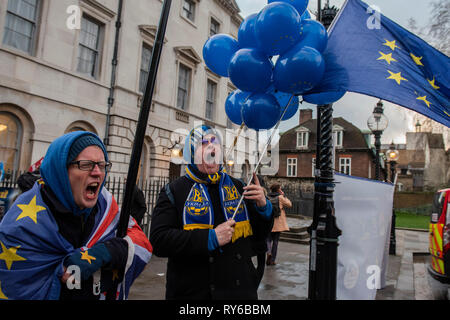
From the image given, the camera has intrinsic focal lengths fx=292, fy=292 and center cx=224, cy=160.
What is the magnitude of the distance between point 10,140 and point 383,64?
11155mm

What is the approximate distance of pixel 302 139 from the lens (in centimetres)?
3697

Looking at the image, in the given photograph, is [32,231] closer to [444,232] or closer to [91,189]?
[91,189]

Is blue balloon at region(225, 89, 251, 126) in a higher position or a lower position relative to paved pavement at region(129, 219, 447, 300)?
higher

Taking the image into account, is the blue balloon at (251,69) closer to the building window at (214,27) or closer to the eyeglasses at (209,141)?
the eyeglasses at (209,141)

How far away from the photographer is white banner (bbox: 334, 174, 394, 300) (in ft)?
11.3

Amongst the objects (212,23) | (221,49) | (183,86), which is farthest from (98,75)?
(221,49)

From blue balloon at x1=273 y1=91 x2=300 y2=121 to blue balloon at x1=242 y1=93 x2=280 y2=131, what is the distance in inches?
14.4

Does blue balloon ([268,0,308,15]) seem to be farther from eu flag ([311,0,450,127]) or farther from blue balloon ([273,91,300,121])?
blue balloon ([273,91,300,121])

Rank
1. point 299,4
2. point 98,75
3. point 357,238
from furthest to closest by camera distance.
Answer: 1. point 98,75
2. point 357,238
3. point 299,4

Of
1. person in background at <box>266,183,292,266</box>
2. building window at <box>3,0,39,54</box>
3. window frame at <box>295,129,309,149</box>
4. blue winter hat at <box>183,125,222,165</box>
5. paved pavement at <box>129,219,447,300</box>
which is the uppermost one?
window frame at <box>295,129,309,149</box>

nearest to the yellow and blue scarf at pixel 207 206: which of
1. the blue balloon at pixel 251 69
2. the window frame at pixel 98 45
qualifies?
the blue balloon at pixel 251 69

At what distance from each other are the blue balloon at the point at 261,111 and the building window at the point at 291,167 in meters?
34.8

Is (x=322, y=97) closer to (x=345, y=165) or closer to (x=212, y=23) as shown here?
(x=212, y=23)

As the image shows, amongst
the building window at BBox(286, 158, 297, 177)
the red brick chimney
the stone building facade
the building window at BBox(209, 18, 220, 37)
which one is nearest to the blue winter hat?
the stone building facade
